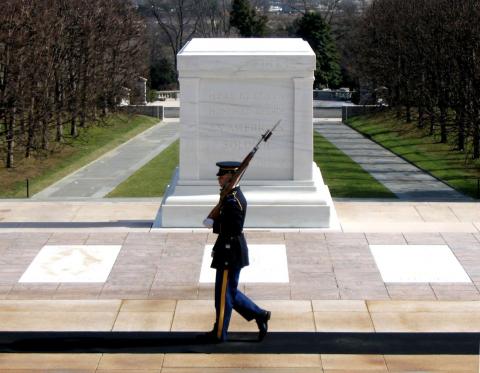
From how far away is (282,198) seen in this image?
13.2 metres

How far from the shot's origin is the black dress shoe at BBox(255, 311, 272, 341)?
880 cm

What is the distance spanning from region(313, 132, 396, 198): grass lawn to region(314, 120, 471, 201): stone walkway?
0.31 meters

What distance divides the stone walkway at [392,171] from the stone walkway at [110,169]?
7367 mm

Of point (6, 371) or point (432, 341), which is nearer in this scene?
point (6, 371)

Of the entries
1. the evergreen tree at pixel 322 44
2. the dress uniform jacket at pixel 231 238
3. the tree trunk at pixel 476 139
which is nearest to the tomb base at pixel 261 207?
the dress uniform jacket at pixel 231 238

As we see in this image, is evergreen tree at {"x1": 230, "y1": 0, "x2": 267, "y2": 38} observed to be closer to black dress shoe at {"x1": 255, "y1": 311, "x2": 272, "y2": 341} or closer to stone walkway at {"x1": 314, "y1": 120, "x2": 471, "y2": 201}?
stone walkway at {"x1": 314, "y1": 120, "x2": 471, "y2": 201}

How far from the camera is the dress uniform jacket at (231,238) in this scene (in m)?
8.80

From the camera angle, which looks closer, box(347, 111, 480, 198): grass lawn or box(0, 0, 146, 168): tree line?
box(347, 111, 480, 198): grass lawn

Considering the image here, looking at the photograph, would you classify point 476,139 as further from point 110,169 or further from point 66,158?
point 66,158

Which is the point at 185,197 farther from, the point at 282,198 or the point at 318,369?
the point at 318,369

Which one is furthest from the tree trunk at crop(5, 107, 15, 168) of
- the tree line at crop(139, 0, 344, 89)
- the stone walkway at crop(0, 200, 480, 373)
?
the tree line at crop(139, 0, 344, 89)

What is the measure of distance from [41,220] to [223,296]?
20.2ft

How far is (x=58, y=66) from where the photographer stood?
40812mm

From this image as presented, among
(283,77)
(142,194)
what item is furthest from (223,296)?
(142,194)
